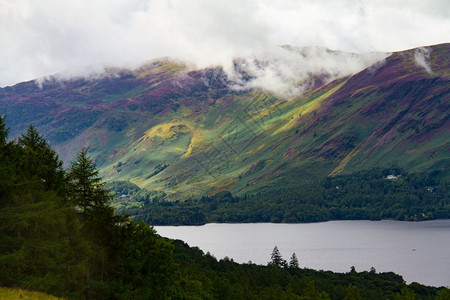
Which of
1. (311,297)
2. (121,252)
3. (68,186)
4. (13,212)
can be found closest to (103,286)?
(121,252)

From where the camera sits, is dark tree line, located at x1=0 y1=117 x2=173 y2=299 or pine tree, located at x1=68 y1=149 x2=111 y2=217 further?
pine tree, located at x1=68 y1=149 x2=111 y2=217

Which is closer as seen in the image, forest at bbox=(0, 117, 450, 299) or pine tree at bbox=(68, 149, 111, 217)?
forest at bbox=(0, 117, 450, 299)

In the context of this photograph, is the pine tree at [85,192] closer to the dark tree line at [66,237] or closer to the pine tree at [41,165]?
the dark tree line at [66,237]

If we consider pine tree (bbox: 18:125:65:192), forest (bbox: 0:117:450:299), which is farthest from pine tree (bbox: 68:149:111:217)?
pine tree (bbox: 18:125:65:192)

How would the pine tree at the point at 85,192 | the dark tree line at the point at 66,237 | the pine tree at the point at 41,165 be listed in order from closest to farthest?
the dark tree line at the point at 66,237, the pine tree at the point at 41,165, the pine tree at the point at 85,192

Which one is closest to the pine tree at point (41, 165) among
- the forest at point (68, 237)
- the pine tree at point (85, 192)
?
the forest at point (68, 237)

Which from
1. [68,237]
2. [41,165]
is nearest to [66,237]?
[68,237]

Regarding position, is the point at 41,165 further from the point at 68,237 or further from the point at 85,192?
the point at 68,237

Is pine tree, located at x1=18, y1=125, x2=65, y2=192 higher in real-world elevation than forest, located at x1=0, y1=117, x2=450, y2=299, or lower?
higher

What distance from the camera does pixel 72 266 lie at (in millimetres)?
41625

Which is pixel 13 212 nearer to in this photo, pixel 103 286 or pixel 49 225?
pixel 49 225

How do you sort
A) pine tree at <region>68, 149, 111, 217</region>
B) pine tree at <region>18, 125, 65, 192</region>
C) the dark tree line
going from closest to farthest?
the dark tree line
pine tree at <region>18, 125, 65, 192</region>
pine tree at <region>68, 149, 111, 217</region>

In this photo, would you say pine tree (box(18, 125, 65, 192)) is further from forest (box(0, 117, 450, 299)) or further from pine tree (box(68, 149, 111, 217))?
pine tree (box(68, 149, 111, 217))

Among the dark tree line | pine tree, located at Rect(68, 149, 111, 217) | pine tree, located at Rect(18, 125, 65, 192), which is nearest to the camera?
the dark tree line
